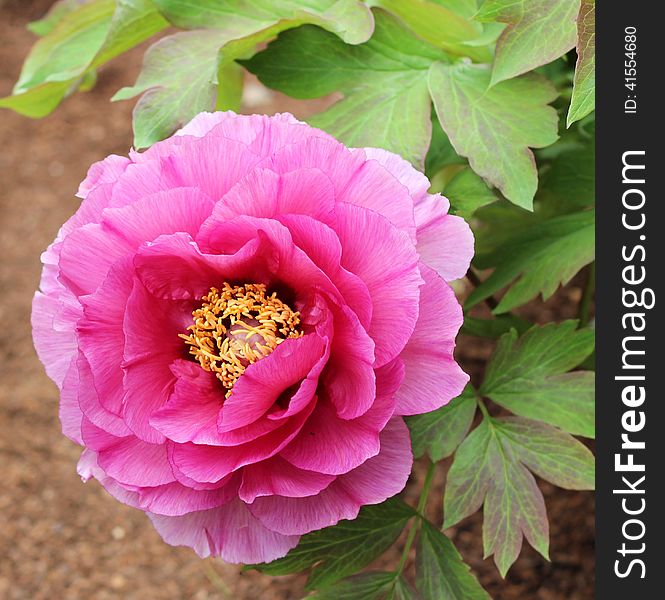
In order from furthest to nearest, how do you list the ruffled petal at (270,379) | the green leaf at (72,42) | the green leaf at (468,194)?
the green leaf at (72,42), the green leaf at (468,194), the ruffled petal at (270,379)

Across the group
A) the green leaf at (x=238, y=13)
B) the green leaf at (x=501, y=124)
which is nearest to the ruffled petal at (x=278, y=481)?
the green leaf at (x=501, y=124)

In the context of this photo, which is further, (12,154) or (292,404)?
(12,154)

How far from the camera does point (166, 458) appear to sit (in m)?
0.70

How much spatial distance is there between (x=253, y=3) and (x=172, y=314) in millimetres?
373

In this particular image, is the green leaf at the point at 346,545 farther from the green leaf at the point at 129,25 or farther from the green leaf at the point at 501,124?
the green leaf at the point at 129,25

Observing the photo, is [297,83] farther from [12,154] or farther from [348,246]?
[12,154]

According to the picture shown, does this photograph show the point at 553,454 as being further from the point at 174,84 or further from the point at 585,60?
the point at 174,84

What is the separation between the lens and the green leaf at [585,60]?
738 millimetres

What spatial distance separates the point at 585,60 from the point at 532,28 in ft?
0.29

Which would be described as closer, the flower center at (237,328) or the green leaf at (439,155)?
the flower center at (237,328)

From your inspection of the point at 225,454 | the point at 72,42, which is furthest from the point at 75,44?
the point at 225,454

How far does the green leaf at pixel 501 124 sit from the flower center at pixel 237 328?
0.25 metres

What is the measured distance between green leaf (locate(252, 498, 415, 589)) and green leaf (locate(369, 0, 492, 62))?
47 centimetres

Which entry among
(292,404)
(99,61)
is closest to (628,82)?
(292,404)
